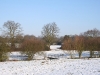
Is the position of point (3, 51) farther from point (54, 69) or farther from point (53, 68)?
point (54, 69)

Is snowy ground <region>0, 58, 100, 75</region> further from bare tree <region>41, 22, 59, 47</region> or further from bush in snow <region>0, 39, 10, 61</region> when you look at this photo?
bare tree <region>41, 22, 59, 47</region>

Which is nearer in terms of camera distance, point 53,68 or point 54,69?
point 54,69

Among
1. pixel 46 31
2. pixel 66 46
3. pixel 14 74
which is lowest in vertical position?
pixel 14 74

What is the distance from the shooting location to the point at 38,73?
1408 cm

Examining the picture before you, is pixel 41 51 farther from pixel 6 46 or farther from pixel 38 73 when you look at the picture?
pixel 38 73

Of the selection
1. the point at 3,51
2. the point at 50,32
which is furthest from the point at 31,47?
the point at 50,32

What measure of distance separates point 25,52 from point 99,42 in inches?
515

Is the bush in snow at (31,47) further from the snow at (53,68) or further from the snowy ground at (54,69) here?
the snowy ground at (54,69)

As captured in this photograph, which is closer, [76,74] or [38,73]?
[76,74]

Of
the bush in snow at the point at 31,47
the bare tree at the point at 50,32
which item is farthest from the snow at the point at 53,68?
the bare tree at the point at 50,32

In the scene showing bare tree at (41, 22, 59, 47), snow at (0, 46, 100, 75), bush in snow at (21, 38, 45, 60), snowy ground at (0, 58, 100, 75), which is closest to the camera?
snowy ground at (0, 58, 100, 75)

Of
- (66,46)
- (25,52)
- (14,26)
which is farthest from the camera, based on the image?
(14,26)

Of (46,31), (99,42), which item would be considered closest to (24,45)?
(99,42)

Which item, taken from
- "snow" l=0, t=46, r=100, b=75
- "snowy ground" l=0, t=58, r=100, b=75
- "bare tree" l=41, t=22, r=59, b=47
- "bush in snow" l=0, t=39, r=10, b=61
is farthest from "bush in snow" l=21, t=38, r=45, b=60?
"bare tree" l=41, t=22, r=59, b=47
